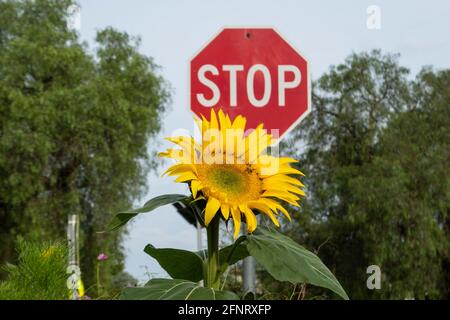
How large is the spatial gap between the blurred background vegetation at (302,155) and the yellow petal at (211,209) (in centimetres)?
1356

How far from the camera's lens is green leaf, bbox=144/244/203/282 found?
147 cm

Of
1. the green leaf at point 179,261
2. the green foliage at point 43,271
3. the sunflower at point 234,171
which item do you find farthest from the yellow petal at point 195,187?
the green foliage at point 43,271

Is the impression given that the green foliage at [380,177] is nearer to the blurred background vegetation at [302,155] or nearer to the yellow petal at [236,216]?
the blurred background vegetation at [302,155]

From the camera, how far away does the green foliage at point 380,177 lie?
49.8 ft

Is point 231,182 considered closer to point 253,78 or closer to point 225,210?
point 225,210

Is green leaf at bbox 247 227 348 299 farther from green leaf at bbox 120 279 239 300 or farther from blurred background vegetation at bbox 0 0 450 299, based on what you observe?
blurred background vegetation at bbox 0 0 450 299

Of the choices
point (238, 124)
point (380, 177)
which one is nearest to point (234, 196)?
point (238, 124)

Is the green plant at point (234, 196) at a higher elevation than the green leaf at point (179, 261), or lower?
higher

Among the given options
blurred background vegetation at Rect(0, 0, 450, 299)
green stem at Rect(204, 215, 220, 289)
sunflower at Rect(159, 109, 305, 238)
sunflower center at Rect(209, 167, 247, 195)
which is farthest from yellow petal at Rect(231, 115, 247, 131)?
blurred background vegetation at Rect(0, 0, 450, 299)

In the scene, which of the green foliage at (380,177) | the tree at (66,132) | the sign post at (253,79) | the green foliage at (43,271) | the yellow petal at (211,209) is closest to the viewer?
the yellow petal at (211,209)

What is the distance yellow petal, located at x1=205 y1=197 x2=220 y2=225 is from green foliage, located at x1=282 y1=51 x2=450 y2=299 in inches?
559

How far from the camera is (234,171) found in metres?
1.33

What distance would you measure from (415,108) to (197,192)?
16894mm

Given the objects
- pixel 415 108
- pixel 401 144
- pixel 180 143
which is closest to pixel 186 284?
pixel 180 143
